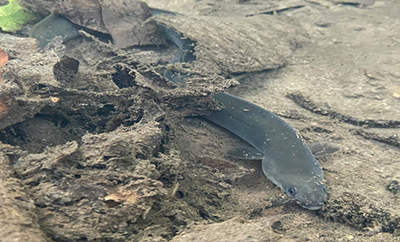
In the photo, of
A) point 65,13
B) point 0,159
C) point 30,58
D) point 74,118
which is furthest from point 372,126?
point 65,13

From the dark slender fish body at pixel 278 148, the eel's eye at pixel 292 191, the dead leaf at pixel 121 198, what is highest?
the dead leaf at pixel 121 198

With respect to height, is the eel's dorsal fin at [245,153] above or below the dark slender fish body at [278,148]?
below

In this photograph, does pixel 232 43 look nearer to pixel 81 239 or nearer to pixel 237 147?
pixel 237 147

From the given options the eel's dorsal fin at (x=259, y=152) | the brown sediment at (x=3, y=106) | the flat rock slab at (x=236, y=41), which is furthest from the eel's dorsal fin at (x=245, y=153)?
the brown sediment at (x=3, y=106)

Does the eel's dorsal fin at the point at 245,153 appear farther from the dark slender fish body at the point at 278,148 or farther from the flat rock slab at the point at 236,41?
the flat rock slab at the point at 236,41

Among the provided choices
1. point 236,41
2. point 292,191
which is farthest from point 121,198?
point 236,41

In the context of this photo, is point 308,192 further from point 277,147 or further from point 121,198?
point 121,198

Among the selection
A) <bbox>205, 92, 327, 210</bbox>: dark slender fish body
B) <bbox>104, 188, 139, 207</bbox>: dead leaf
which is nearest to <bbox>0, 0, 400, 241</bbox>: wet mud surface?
<bbox>104, 188, 139, 207</bbox>: dead leaf
